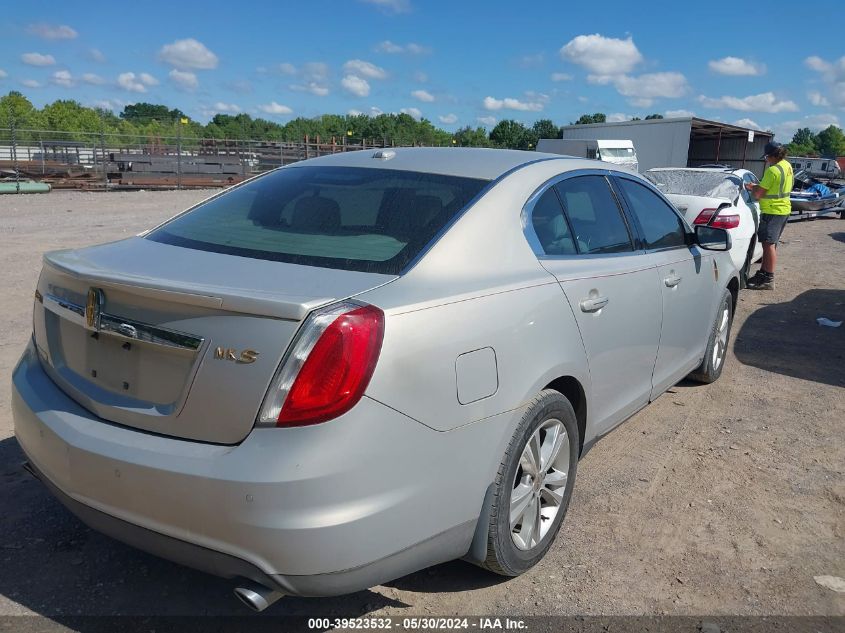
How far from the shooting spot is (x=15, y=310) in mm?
6891

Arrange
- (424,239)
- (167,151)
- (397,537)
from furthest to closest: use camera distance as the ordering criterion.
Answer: (167,151), (424,239), (397,537)

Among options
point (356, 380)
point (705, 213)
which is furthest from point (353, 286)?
point (705, 213)

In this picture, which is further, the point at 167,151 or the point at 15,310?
the point at 167,151

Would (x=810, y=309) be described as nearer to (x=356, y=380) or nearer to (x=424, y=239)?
(x=424, y=239)

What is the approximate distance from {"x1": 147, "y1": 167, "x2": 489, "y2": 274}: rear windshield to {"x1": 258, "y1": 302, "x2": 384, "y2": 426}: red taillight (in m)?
0.41

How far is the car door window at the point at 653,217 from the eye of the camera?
4.10 metres

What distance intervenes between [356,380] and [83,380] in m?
1.04

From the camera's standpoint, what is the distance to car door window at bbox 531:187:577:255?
315cm

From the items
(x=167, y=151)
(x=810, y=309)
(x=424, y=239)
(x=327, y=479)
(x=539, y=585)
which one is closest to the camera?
(x=327, y=479)

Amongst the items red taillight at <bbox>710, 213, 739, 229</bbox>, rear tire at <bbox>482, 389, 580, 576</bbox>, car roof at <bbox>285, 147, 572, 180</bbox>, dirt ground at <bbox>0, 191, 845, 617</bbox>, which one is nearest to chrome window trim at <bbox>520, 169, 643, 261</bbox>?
car roof at <bbox>285, 147, 572, 180</bbox>

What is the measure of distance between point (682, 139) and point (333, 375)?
86.1 feet

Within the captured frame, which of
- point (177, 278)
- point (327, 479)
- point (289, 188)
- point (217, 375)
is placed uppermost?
point (289, 188)

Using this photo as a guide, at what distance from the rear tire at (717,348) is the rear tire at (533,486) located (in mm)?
2459

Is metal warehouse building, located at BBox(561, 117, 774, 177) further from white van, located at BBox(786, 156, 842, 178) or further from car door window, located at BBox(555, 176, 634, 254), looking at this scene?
car door window, located at BBox(555, 176, 634, 254)
